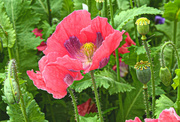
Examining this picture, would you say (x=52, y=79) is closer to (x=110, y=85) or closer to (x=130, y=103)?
(x=110, y=85)

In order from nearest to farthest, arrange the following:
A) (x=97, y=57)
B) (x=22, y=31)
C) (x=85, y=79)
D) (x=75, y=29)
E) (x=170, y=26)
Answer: (x=97, y=57)
(x=75, y=29)
(x=85, y=79)
(x=22, y=31)
(x=170, y=26)

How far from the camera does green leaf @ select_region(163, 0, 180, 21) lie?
1.33 meters

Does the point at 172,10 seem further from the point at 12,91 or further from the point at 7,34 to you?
the point at 12,91

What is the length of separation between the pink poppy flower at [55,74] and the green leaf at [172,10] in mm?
695

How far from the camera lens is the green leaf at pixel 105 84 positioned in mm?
1118

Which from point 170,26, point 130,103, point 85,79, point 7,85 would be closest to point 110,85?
point 85,79

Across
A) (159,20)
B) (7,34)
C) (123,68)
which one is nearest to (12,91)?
(7,34)

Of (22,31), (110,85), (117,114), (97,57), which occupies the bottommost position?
(117,114)

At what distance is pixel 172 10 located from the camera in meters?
1.39

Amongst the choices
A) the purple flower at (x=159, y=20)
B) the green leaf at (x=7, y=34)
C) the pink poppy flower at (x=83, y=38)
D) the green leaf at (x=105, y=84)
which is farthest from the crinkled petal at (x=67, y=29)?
the purple flower at (x=159, y=20)

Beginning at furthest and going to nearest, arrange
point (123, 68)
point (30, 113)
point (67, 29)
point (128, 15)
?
point (123, 68) → point (128, 15) → point (30, 113) → point (67, 29)

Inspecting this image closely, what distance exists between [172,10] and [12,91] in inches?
35.0

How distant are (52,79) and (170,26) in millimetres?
A: 1061

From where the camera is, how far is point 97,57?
0.74m
